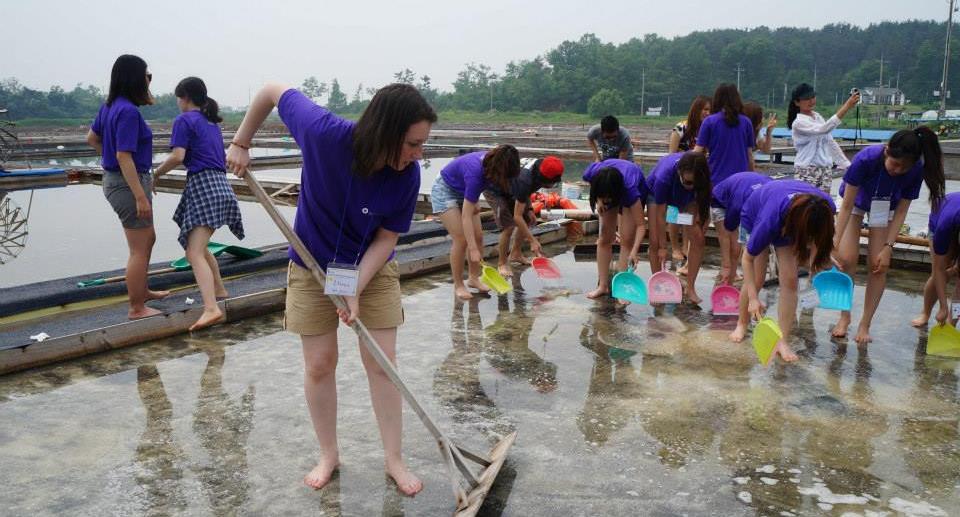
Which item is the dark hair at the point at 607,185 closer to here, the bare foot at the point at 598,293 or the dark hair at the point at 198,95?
the bare foot at the point at 598,293

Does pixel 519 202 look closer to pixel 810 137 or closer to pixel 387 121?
pixel 810 137

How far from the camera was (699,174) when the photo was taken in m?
5.32

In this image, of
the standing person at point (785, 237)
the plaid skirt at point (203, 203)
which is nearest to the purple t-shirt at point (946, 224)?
the standing person at point (785, 237)

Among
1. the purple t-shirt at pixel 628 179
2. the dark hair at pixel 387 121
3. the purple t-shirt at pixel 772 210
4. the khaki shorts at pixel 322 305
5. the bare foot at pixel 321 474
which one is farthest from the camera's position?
the purple t-shirt at pixel 628 179

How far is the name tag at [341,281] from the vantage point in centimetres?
257

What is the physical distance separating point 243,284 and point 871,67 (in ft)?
351

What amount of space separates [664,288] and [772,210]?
1.52 meters

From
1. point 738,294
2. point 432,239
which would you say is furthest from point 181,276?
point 738,294

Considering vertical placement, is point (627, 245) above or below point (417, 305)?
above

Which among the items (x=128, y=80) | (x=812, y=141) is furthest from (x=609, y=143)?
(x=128, y=80)

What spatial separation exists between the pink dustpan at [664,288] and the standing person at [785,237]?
76 centimetres

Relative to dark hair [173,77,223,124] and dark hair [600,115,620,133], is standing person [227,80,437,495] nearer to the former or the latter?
dark hair [173,77,223,124]

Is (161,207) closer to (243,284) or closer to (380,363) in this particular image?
(243,284)

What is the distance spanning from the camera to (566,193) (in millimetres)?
10680
